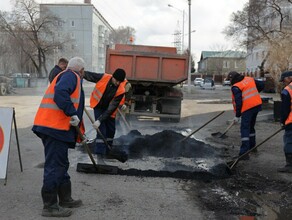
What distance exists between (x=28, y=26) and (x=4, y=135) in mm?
40861

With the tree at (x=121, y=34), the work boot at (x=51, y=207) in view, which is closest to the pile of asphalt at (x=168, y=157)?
the work boot at (x=51, y=207)

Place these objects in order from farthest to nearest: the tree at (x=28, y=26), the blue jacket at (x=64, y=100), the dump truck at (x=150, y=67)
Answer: the tree at (x=28, y=26), the dump truck at (x=150, y=67), the blue jacket at (x=64, y=100)

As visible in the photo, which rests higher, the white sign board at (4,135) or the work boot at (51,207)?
the white sign board at (4,135)

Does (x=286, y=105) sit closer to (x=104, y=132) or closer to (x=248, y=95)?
(x=248, y=95)

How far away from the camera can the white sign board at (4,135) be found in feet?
16.3

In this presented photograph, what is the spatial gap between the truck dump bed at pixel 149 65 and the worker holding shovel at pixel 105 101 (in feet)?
16.5

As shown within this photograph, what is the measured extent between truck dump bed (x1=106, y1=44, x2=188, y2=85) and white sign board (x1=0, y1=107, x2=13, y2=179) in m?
6.22

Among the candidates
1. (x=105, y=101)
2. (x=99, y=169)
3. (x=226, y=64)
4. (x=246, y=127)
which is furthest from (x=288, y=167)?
(x=226, y=64)

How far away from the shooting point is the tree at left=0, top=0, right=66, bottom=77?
42688 mm

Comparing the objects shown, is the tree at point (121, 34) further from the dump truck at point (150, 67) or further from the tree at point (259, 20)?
the dump truck at point (150, 67)

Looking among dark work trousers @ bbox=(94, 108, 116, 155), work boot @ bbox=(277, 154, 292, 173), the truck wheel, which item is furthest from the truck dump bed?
the truck wheel

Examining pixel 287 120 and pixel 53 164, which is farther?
pixel 287 120

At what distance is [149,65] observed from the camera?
1155cm

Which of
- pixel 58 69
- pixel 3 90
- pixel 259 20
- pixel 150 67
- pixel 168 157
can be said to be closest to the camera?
pixel 168 157
